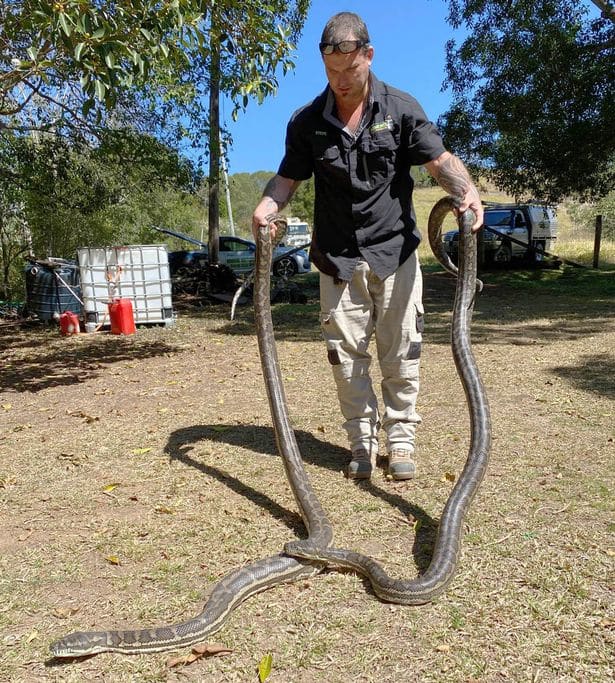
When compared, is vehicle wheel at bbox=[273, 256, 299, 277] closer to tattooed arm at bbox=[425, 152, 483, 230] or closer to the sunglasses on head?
tattooed arm at bbox=[425, 152, 483, 230]

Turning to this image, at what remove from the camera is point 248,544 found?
3584 mm

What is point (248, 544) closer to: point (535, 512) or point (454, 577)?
point (454, 577)

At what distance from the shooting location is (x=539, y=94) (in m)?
14.9

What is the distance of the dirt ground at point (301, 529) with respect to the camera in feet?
8.71

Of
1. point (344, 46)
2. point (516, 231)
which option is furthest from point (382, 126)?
point (516, 231)

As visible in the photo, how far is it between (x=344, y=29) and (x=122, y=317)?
381 inches

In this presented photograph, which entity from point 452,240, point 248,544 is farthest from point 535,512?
point 452,240

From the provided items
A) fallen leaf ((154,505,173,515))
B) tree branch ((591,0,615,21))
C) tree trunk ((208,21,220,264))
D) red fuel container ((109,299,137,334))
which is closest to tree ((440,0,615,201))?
tree branch ((591,0,615,21))

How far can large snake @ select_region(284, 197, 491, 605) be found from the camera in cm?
298

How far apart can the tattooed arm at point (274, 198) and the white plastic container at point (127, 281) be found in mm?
9543

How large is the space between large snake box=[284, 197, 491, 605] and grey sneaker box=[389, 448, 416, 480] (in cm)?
62

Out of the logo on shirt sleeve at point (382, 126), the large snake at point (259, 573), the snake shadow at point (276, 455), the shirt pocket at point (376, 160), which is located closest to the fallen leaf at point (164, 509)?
the snake shadow at point (276, 455)

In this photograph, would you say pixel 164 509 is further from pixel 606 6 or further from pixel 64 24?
pixel 606 6

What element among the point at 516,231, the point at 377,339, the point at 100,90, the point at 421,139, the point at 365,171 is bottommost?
the point at 377,339
